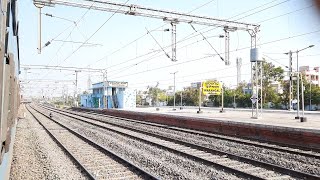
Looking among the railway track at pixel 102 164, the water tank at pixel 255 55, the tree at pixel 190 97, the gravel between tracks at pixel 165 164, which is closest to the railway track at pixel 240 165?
the gravel between tracks at pixel 165 164

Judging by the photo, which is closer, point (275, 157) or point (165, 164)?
point (165, 164)

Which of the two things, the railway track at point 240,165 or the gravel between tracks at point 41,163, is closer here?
the railway track at point 240,165

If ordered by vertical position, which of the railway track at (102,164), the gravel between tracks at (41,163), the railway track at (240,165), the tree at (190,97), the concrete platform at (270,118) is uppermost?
the tree at (190,97)

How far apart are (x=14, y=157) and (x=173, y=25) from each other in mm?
13078

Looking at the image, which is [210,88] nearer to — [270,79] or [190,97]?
[270,79]

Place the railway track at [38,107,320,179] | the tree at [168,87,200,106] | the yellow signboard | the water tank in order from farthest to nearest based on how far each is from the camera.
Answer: the tree at [168,87,200,106], the yellow signboard, the water tank, the railway track at [38,107,320,179]

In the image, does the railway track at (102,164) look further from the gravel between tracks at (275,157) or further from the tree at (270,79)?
the tree at (270,79)

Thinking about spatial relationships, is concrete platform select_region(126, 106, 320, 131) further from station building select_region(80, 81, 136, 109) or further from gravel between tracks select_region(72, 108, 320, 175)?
station building select_region(80, 81, 136, 109)

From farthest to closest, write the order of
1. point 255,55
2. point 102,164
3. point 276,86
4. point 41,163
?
point 276,86, point 255,55, point 41,163, point 102,164

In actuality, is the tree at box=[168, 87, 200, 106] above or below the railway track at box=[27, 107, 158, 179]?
above

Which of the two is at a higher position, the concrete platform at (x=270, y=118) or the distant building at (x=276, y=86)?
the distant building at (x=276, y=86)

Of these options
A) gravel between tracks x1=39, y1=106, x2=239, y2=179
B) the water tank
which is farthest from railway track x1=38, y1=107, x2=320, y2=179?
the water tank

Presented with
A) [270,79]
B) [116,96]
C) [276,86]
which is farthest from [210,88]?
[276,86]

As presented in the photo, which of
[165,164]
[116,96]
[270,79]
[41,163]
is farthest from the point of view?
[116,96]
